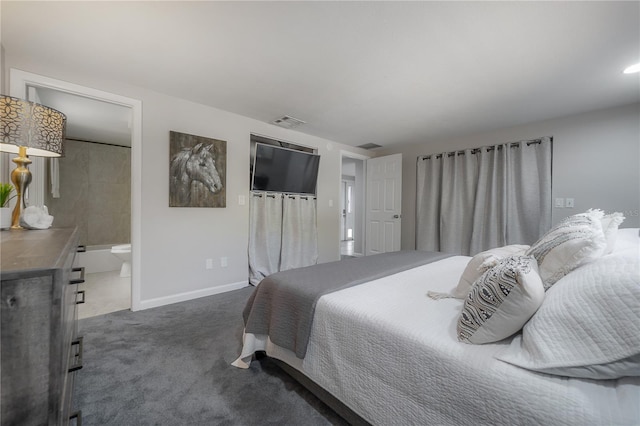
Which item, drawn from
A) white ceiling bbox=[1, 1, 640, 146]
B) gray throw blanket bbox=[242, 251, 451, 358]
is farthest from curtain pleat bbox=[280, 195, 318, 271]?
gray throw blanket bbox=[242, 251, 451, 358]

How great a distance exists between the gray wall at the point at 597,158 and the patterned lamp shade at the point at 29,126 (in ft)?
15.8

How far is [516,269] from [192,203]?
292 centimetres

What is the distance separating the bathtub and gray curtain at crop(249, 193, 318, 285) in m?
2.58

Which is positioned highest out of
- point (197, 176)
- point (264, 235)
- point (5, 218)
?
point (197, 176)

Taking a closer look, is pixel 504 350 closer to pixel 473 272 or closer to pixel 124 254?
pixel 473 272

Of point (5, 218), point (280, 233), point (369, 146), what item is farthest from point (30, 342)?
point (369, 146)

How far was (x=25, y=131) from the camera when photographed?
1.30 m

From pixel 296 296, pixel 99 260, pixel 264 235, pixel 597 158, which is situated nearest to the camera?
pixel 296 296

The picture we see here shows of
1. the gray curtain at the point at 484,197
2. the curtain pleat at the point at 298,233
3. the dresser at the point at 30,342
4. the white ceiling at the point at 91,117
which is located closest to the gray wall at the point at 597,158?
the gray curtain at the point at 484,197

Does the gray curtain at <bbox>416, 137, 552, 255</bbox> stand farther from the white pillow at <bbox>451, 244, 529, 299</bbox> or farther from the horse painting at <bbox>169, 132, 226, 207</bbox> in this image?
the horse painting at <bbox>169, 132, 226, 207</bbox>

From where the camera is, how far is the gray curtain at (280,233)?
354 cm

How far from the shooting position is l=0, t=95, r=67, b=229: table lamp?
49.4 inches

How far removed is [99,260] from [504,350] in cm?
527

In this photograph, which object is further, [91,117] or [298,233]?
[298,233]
